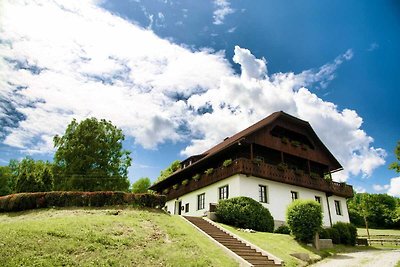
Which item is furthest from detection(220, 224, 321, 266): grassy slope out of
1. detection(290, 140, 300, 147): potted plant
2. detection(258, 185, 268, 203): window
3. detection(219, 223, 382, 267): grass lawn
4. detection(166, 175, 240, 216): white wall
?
detection(290, 140, 300, 147): potted plant

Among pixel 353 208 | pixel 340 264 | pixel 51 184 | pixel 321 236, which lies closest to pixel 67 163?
pixel 51 184

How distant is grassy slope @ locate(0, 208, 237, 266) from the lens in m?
10.9

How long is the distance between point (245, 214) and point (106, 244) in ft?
40.2

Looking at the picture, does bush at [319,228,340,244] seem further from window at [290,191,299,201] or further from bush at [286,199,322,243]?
bush at [286,199,322,243]

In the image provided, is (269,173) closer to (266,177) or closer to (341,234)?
(266,177)

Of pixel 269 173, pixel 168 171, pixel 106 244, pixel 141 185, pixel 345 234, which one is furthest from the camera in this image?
pixel 141 185

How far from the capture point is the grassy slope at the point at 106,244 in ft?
35.7

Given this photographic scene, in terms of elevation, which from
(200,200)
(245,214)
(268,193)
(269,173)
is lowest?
(245,214)

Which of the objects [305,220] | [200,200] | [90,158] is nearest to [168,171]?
[90,158]

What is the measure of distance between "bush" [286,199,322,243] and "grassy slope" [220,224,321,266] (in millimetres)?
723

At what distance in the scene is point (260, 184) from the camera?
26297mm

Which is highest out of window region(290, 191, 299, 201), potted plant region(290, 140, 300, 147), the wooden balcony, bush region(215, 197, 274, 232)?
potted plant region(290, 140, 300, 147)

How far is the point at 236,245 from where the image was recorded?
17.0 metres

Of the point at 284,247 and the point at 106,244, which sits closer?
the point at 106,244
